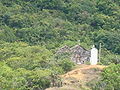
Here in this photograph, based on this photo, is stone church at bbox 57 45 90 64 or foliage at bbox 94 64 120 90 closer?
foliage at bbox 94 64 120 90

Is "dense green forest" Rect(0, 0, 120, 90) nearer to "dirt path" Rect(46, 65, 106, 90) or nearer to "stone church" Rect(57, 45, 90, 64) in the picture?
"dirt path" Rect(46, 65, 106, 90)

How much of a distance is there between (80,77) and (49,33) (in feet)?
80.3

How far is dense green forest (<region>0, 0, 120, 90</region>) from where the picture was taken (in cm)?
5323

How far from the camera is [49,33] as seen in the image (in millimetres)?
72875

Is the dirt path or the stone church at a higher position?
the stone church

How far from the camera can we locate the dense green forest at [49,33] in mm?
53228

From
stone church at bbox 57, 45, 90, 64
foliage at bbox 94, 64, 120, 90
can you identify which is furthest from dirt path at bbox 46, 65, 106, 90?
stone church at bbox 57, 45, 90, 64

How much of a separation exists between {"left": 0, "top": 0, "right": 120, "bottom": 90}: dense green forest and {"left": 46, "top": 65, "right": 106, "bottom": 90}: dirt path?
3.18ft

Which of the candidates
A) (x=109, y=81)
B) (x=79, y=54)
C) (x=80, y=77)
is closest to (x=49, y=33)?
(x=79, y=54)

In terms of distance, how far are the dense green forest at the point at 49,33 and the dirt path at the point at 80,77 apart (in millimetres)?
968

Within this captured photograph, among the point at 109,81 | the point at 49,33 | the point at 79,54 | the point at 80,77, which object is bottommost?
the point at 109,81

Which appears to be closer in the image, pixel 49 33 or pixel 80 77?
pixel 80 77

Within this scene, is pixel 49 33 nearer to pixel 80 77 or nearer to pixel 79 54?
pixel 79 54

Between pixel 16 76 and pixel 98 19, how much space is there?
28137 millimetres
